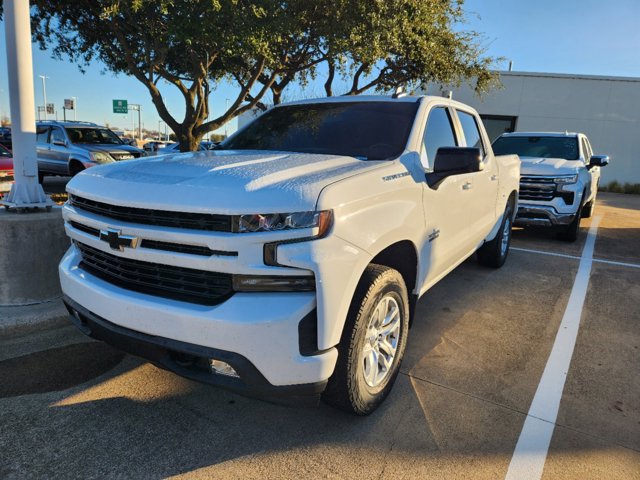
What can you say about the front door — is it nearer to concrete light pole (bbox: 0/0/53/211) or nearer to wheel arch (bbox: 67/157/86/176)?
concrete light pole (bbox: 0/0/53/211)

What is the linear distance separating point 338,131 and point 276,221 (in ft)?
5.51

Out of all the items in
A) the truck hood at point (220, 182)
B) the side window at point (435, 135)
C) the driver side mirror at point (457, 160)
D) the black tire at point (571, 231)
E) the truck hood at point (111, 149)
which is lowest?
the black tire at point (571, 231)

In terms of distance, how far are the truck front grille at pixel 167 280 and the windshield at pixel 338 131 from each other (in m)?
1.47

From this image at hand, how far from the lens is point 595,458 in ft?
8.25

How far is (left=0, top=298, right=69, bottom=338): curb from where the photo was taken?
3.71 m

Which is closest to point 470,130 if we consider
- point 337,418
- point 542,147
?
point 337,418

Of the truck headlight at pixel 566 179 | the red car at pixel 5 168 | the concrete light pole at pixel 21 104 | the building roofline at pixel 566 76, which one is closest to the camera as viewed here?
the concrete light pole at pixel 21 104

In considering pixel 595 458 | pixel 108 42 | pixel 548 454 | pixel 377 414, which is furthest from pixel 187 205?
pixel 108 42

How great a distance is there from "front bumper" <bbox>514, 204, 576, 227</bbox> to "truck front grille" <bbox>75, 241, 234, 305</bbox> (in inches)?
272

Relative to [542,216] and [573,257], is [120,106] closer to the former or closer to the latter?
[542,216]

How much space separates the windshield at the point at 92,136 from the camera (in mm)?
12852

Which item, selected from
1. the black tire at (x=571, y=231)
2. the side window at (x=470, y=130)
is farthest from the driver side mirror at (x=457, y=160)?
the black tire at (x=571, y=231)

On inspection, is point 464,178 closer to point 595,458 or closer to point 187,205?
point 595,458

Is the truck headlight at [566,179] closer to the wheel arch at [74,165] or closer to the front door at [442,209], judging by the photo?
the front door at [442,209]
